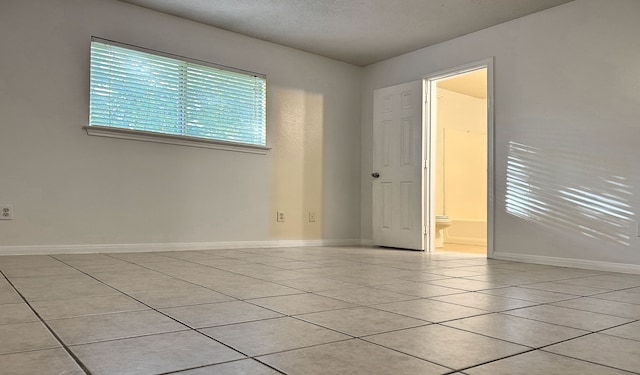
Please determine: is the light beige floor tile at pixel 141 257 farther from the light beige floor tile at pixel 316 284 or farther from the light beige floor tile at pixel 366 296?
the light beige floor tile at pixel 366 296

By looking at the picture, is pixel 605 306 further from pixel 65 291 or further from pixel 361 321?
pixel 65 291

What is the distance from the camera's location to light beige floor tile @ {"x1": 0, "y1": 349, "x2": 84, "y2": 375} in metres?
Result: 1.12

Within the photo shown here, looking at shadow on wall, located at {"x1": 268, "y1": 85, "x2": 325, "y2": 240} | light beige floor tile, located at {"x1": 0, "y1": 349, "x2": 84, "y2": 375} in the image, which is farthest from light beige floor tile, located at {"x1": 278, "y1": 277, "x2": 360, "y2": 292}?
shadow on wall, located at {"x1": 268, "y1": 85, "x2": 325, "y2": 240}

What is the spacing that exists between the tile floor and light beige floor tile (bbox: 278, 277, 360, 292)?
0.01m

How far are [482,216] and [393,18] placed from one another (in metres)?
3.97

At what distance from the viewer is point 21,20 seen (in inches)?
151

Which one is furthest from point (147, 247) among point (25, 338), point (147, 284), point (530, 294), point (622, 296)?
point (622, 296)

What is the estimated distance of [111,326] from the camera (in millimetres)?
1566

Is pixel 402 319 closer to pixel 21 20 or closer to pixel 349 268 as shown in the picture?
pixel 349 268

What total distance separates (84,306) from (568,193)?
12.0 ft

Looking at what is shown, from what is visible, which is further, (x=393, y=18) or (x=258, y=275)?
(x=393, y=18)

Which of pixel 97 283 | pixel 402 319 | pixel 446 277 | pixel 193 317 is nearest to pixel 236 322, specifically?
pixel 193 317

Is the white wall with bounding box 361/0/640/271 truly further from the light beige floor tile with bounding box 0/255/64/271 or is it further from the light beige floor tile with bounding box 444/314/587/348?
the light beige floor tile with bounding box 0/255/64/271

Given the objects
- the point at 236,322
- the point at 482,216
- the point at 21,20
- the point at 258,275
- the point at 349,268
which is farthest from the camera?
the point at 482,216
